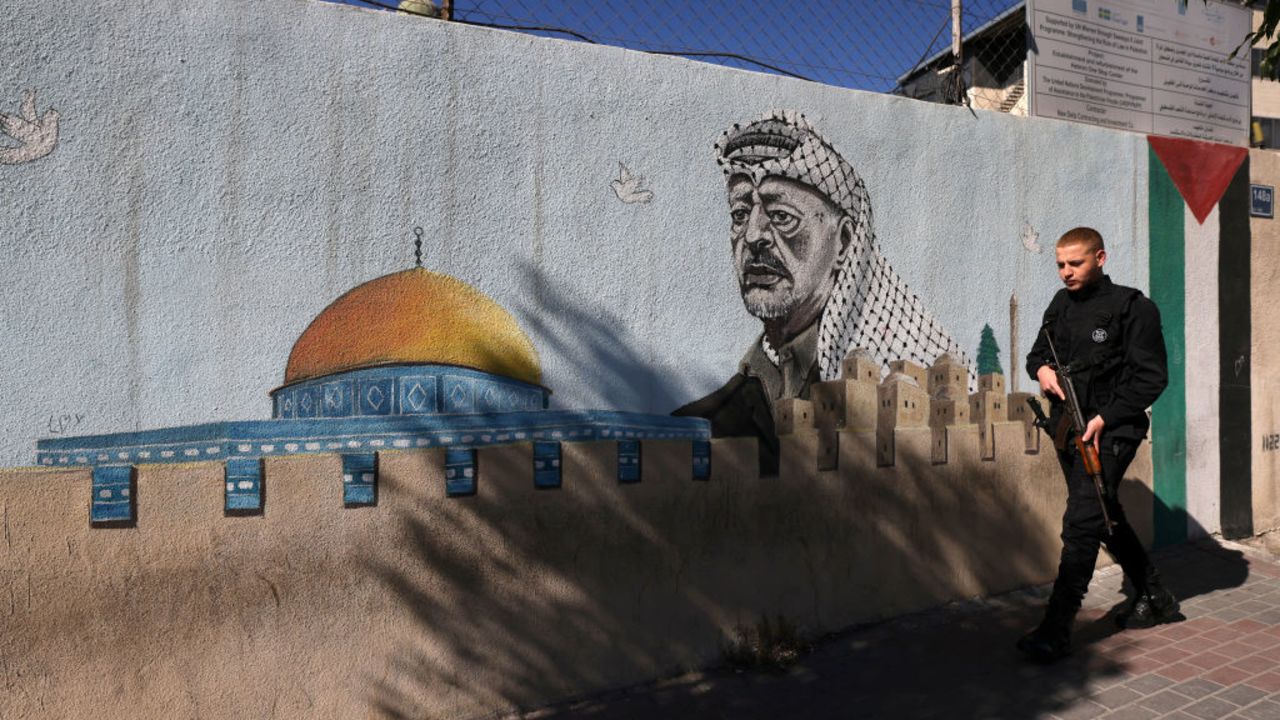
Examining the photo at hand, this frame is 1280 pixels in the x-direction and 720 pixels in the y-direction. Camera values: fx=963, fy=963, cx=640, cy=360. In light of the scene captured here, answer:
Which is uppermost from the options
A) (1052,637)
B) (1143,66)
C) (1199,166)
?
(1143,66)

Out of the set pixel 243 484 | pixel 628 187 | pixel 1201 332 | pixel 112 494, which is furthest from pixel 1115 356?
pixel 112 494

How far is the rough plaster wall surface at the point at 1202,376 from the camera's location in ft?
19.0

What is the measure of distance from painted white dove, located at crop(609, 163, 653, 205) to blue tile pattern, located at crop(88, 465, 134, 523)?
2.00 metres

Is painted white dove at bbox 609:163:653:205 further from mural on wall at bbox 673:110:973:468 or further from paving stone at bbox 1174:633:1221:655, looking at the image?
paving stone at bbox 1174:633:1221:655

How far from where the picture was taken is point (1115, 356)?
4016 mm

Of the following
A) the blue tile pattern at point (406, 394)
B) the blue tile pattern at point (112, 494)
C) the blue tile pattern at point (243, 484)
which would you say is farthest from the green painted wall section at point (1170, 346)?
the blue tile pattern at point (112, 494)

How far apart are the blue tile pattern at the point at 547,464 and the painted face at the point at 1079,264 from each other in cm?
228

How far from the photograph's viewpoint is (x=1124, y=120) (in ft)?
19.0

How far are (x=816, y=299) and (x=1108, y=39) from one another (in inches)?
116

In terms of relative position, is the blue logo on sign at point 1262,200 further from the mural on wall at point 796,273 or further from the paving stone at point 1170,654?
the paving stone at point 1170,654

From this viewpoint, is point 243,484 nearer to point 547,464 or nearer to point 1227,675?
point 547,464

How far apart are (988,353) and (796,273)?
1334mm

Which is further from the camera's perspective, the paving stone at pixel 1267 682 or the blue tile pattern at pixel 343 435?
the paving stone at pixel 1267 682

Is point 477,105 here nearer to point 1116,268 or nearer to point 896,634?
point 896,634
